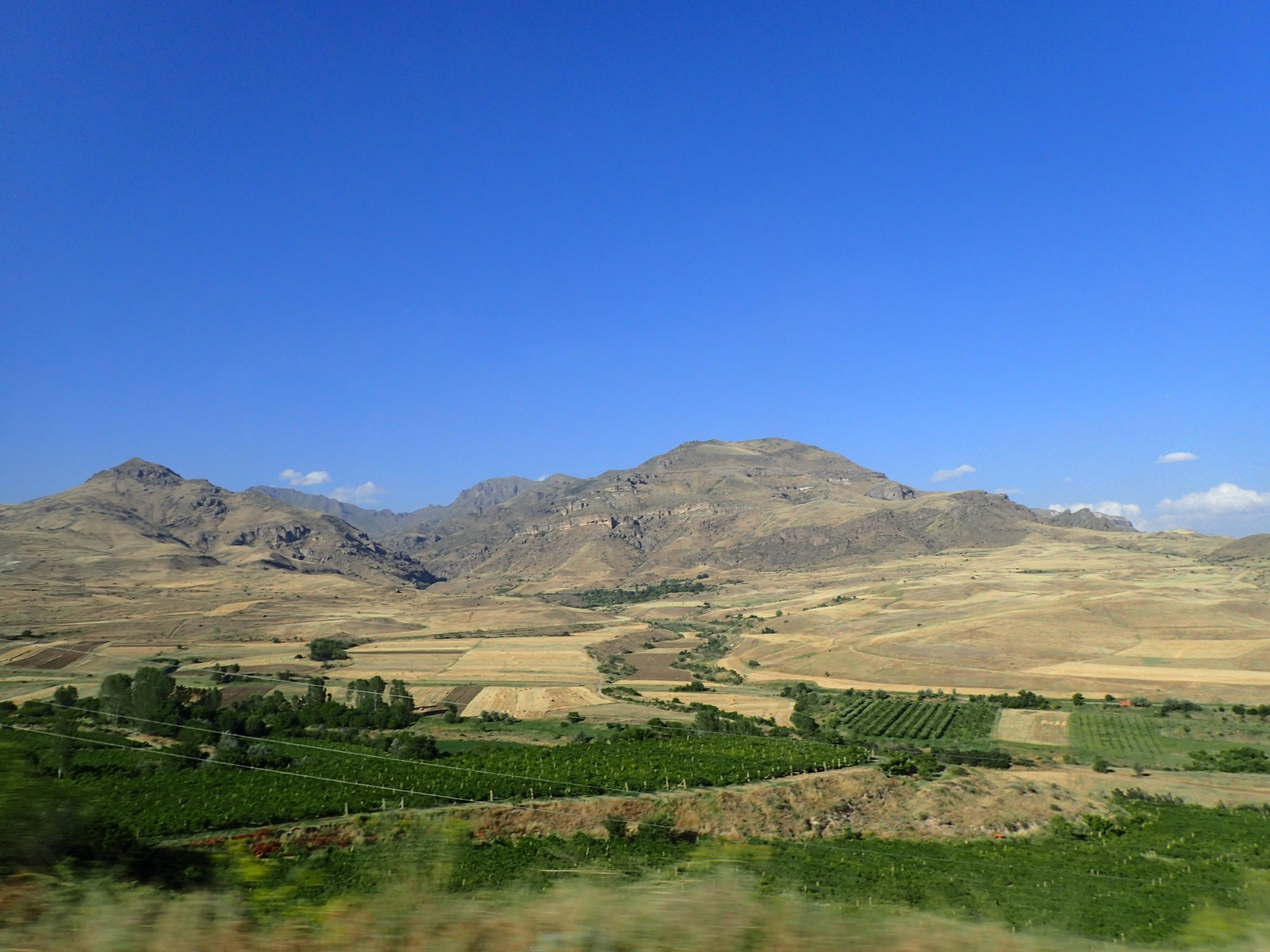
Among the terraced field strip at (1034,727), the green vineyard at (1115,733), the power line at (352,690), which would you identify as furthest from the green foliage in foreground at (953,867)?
the power line at (352,690)

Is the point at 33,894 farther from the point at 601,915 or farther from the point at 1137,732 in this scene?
the point at 1137,732

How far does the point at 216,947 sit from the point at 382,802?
31.2 m

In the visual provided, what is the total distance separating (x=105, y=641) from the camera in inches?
3605

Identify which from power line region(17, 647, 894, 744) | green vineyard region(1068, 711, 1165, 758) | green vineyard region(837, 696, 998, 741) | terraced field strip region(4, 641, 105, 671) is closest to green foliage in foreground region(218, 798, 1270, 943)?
green vineyard region(1068, 711, 1165, 758)

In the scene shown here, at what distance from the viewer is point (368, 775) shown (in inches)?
1505

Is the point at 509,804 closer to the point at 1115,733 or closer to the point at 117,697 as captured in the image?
the point at 117,697

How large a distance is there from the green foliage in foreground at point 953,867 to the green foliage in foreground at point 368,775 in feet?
16.2

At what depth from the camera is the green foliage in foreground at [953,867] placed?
6.52m

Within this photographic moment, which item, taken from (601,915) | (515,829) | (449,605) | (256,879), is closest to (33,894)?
(256,879)

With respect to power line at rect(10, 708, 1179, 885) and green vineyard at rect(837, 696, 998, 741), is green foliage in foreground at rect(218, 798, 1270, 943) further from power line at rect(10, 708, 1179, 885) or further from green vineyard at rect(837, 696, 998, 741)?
green vineyard at rect(837, 696, 998, 741)

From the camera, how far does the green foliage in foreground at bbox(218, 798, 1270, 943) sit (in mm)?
6516

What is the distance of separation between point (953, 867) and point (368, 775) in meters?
27.7

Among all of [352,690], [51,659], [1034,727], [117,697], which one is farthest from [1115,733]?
[51,659]

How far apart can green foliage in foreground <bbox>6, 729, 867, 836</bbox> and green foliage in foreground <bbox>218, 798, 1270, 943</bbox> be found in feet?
16.2
